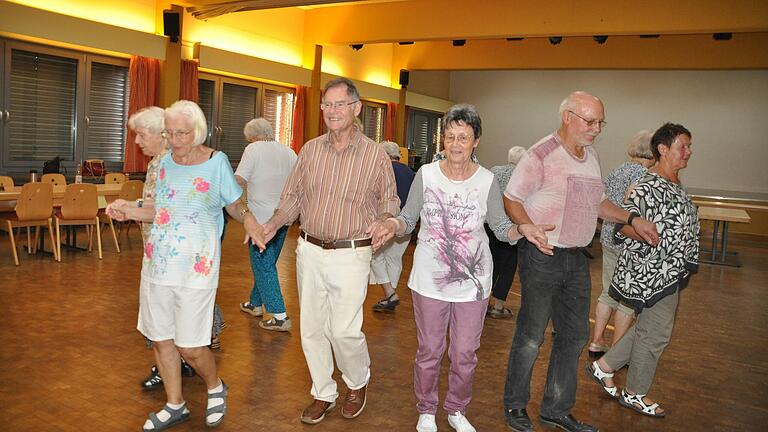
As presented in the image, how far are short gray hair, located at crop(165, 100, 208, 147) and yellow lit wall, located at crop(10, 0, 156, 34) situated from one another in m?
6.83

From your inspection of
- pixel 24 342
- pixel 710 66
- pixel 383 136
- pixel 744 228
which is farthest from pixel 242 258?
pixel 744 228

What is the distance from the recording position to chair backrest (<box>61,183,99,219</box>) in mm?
7215

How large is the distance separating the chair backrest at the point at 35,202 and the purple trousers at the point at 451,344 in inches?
209

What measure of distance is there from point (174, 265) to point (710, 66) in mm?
13332

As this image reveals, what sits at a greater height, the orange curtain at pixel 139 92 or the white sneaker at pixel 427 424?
the orange curtain at pixel 139 92

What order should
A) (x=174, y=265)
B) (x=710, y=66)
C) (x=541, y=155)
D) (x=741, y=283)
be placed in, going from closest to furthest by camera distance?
(x=174, y=265) → (x=541, y=155) → (x=741, y=283) → (x=710, y=66)

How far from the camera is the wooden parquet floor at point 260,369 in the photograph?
11.0 feet

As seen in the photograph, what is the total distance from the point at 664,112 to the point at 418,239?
48.8 ft

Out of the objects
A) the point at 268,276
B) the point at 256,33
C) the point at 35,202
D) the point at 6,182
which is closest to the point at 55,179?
the point at 6,182

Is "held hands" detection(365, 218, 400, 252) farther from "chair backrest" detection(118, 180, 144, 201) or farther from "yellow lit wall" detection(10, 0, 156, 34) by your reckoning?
"yellow lit wall" detection(10, 0, 156, 34)

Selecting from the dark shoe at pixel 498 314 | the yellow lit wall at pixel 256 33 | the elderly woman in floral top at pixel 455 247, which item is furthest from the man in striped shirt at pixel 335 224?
the yellow lit wall at pixel 256 33

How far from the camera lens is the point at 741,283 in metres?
8.64

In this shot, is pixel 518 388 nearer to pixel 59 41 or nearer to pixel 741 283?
pixel 741 283

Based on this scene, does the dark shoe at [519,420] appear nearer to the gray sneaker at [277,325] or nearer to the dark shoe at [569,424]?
the dark shoe at [569,424]
